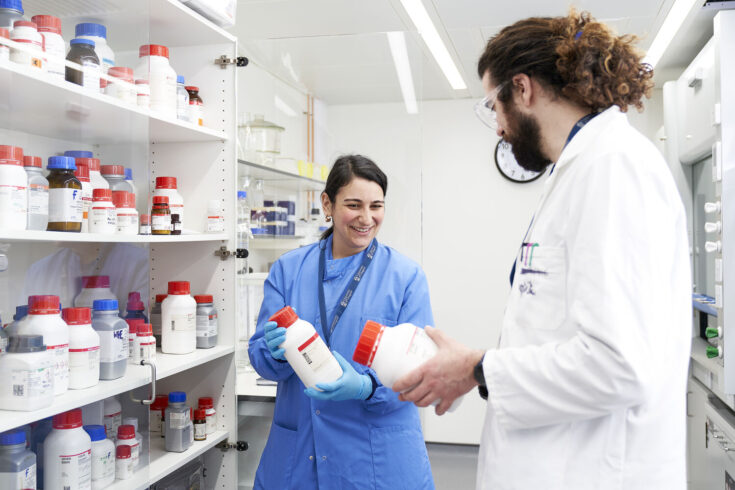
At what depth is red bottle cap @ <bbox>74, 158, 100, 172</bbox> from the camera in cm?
157

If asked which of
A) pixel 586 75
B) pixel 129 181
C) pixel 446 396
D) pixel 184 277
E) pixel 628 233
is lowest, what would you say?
pixel 446 396

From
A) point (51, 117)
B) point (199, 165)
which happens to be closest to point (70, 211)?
point (51, 117)

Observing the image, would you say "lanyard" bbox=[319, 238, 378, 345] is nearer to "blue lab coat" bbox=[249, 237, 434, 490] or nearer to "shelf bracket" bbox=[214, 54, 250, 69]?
"blue lab coat" bbox=[249, 237, 434, 490]

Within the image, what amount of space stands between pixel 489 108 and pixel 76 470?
1.29m

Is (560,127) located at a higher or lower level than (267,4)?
lower

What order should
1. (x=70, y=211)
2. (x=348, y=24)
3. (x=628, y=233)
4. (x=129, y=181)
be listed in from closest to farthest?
(x=628, y=233)
(x=70, y=211)
(x=129, y=181)
(x=348, y=24)

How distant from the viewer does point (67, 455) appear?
4.64 feet

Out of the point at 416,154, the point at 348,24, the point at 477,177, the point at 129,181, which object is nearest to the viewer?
the point at 129,181

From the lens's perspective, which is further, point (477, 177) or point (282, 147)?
point (477, 177)

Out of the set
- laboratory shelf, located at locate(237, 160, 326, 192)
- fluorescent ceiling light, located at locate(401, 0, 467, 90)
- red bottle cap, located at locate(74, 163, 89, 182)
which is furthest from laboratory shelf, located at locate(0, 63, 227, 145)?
fluorescent ceiling light, located at locate(401, 0, 467, 90)

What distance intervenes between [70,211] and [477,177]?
3.74 m

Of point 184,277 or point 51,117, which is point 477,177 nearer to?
point 184,277

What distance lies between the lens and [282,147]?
2.76m

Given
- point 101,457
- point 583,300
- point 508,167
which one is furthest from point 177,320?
point 508,167
